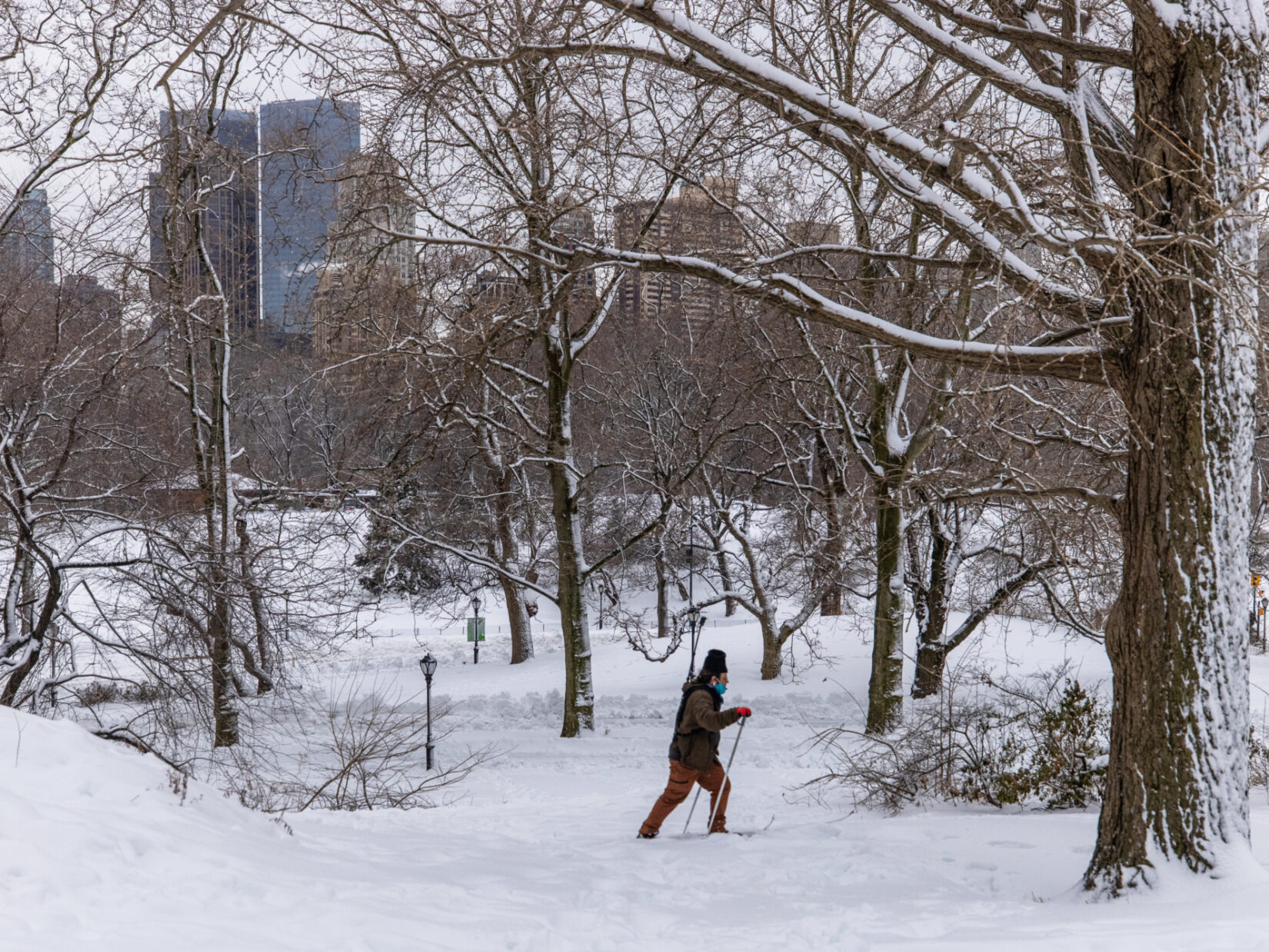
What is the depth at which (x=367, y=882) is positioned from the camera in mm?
5613

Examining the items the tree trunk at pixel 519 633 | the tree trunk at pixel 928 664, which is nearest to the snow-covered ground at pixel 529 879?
→ the tree trunk at pixel 928 664

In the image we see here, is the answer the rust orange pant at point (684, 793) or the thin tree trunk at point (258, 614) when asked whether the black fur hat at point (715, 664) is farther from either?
the thin tree trunk at point (258, 614)

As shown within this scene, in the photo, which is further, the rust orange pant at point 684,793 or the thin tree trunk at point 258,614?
the thin tree trunk at point 258,614

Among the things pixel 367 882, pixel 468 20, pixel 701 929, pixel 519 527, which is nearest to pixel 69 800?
pixel 367 882

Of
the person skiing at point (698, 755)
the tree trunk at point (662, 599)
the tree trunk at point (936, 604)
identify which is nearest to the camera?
the person skiing at point (698, 755)

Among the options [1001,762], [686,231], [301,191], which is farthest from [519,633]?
[1001,762]

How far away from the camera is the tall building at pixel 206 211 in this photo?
10414 millimetres

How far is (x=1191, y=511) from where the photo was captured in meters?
5.06

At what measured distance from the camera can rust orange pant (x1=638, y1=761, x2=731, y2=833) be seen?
25.4ft

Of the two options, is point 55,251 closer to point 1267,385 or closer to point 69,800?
point 69,800

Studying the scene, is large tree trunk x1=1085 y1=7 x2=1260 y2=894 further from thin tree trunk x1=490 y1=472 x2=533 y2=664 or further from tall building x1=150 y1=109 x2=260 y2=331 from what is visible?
thin tree trunk x1=490 y1=472 x2=533 y2=664

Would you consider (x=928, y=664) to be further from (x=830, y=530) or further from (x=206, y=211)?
(x=206, y=211)

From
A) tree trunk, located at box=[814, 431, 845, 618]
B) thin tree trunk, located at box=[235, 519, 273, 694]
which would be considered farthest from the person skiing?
tree trunk, located at box=[814, 431, 845, 618]

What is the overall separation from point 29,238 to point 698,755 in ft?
27.1
